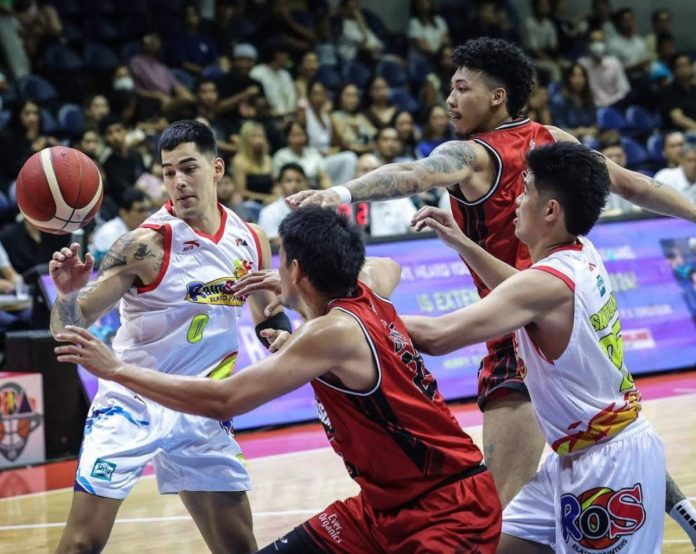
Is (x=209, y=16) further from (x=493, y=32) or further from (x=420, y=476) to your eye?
(x=420, y=476)

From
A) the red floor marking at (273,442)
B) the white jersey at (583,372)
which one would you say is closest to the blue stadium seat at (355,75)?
the red floor marking at (273,442)

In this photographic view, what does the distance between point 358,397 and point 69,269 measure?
1417 mm

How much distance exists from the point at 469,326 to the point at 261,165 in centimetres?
952

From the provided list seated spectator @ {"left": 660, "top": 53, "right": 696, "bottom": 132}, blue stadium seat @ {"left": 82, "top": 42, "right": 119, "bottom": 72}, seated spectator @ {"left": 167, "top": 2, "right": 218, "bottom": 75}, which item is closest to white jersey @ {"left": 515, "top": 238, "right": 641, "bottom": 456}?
blue stadium seat @ {"left": 82, "top": 42, "right": 119, "bottom": 72}

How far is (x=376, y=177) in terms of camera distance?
4.82 meters

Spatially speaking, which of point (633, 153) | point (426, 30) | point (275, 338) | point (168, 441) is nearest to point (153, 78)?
point (426, 30)

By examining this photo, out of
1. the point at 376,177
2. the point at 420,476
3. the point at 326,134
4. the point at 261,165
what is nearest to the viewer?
the point at 420,476

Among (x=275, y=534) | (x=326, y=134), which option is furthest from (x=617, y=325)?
(x=326, y=134)

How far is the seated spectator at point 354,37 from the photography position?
16419mm

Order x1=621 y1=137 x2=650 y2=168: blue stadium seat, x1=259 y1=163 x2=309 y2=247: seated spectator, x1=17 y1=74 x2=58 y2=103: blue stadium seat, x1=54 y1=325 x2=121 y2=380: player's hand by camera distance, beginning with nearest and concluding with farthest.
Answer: x1=54 y1=325 x2=121 y2=380: player's hand, x1=259 y1=163 x2=309 y2=247: seated spectator, x1=17 y1=74 x2=58 y2=103: blue stadium seat, x1=621 y1=137 x2=650 y2=168: blue stadium seat

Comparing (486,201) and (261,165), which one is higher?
(486,201)

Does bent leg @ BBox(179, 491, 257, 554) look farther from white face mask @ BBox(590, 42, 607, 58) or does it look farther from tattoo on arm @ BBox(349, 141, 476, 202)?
white face mask @ BBox(590, 42, 607, 58)

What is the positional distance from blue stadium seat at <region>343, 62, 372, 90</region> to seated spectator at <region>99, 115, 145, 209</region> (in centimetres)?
437

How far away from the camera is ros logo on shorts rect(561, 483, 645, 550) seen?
4148 mm
